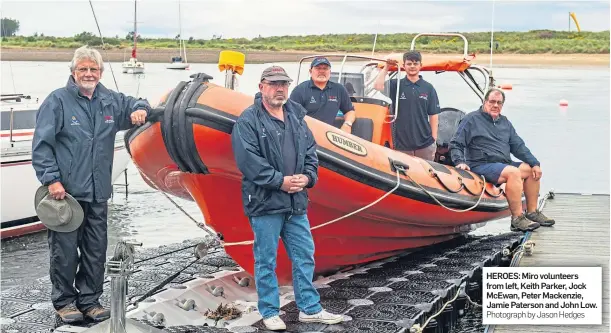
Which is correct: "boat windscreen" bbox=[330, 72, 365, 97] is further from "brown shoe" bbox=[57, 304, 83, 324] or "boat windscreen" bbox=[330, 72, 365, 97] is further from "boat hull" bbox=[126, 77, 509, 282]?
"brown shoe" bbox=[57, 304, 83, 324]

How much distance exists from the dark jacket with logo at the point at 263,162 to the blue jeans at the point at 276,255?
79mm

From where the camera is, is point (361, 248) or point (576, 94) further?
point (576, 94)

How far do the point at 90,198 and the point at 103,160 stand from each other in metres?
0.21

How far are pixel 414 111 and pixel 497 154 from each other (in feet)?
2.58

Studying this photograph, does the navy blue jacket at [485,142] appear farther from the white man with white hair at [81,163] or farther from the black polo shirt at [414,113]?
the white man with white hair at [81,163]

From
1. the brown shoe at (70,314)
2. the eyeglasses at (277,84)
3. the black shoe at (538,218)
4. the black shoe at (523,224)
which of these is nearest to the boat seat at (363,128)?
the black shoe at (523,224)

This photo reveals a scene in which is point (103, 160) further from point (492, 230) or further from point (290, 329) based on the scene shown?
point (492, 230)

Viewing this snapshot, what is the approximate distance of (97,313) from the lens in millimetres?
4531

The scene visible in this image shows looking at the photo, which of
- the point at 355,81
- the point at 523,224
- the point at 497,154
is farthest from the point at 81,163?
the point at 523,224

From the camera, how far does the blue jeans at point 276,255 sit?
14.1 ft

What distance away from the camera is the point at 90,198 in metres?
4.30

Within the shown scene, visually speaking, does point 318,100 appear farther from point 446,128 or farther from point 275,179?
point 446,128

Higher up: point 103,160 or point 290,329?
point 103,160

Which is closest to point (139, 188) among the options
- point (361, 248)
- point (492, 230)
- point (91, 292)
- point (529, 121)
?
point (492, 230)
